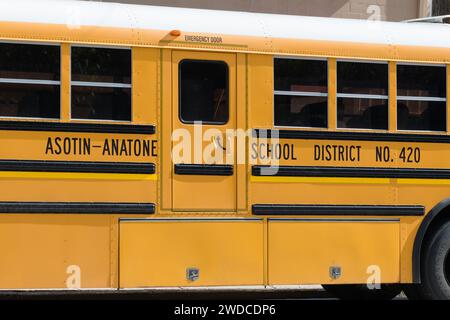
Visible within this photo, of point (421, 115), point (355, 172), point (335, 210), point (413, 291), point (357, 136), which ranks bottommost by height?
point (413, 291)

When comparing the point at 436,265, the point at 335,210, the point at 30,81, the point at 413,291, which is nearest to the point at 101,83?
the point at 30,81

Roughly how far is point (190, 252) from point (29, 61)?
1.95m

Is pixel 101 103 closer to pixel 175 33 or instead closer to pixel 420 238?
pixel 175 33

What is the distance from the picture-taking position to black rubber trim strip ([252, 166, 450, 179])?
7.71m

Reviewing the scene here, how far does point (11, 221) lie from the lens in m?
7.07

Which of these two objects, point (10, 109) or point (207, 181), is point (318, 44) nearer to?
point (207, 181)

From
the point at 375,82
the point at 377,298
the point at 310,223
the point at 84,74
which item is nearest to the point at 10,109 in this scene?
the point at 84,74

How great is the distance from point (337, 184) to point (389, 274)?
0.91 metres

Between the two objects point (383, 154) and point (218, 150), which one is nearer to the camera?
point (218, 150)

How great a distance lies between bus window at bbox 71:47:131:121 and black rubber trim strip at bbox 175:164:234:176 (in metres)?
0.58

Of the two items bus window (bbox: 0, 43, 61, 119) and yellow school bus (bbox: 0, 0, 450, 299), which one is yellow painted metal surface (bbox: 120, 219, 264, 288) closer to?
yellow school bus (bbox: 0, 0, 450, 299)

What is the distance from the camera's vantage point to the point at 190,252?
742 centimetres

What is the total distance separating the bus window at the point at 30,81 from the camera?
7117 millimetres

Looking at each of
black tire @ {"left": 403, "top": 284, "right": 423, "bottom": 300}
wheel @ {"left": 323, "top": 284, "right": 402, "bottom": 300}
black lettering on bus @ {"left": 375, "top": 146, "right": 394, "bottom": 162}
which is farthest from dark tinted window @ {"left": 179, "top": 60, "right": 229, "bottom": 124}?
wheel @ {"left": 323, "top": 284, "right": 402, "bottom": 300}
